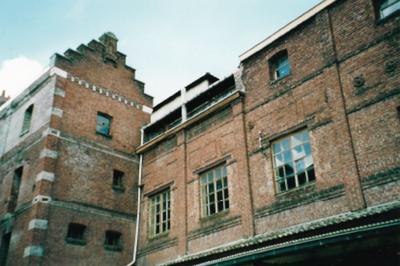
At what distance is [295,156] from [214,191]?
3.70 meters

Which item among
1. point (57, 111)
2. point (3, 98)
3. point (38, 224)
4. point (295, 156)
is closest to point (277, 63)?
point (295, 156)

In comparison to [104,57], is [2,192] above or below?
below

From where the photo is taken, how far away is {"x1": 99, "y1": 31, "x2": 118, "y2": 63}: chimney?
20.7m

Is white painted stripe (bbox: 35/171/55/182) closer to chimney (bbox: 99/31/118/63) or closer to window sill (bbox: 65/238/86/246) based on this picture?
window sill (bbox: 65/238/86/246)

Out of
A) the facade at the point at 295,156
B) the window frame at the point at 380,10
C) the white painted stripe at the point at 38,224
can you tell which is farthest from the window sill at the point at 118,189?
the window frame at the point at 380,10

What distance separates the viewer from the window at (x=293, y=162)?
1270 cm

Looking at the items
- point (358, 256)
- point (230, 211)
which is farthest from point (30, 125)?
point (358, 256)

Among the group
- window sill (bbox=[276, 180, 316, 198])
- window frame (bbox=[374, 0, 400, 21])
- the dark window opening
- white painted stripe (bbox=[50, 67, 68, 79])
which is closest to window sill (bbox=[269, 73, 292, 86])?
window frame (bbox=[374, 0, 400, 21])

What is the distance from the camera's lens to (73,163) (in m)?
17.4

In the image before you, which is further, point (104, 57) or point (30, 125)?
point (104, 57)

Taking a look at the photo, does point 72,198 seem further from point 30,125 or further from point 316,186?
point 316,186

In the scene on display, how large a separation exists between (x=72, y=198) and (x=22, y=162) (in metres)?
3.15

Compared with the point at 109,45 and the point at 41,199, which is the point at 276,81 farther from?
the point at 109,45

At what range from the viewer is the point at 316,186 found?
12.1 meters
